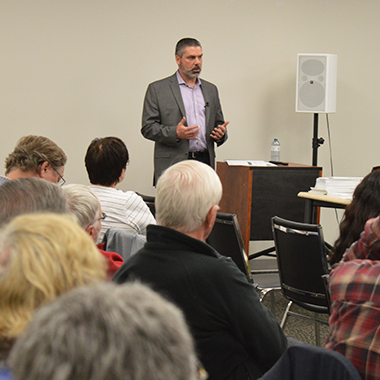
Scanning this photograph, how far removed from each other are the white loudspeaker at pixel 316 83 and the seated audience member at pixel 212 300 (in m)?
4.16

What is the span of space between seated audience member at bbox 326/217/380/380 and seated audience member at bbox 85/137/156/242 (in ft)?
4.16

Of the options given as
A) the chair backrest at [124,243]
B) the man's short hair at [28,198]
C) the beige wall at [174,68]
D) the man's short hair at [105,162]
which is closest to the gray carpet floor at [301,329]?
the man's short hair at [105,162]

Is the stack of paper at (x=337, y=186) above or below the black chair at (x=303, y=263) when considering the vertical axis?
above

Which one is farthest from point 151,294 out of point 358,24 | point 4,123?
point 358,24

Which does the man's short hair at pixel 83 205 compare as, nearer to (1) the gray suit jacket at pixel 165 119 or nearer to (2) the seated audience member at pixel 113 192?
(2) the seated audience member at pixel 113 192

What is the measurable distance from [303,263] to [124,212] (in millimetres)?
1014

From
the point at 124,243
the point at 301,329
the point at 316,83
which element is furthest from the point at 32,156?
the point at 316,83

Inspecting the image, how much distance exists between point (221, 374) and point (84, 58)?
454 centimetres

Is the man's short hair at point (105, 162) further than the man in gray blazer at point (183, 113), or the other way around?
the man in gray blazer at point (183, 113)

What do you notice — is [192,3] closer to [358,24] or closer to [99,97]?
[99,97]

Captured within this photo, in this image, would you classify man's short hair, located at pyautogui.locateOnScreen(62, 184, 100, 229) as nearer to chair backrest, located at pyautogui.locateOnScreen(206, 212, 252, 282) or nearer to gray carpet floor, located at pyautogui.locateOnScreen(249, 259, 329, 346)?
chair backrest, located at pyautogui.locateOnScreen(206, 212, 252, 282)

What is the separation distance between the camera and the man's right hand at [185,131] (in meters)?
4.51

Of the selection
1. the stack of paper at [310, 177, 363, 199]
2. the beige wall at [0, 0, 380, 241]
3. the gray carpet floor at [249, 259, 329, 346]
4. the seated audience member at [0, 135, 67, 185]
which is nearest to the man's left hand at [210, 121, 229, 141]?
the stack of paper at [310, 177, 363, 199]

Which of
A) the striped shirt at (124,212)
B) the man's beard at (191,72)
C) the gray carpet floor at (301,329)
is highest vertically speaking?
the man's beard at (191,72)
